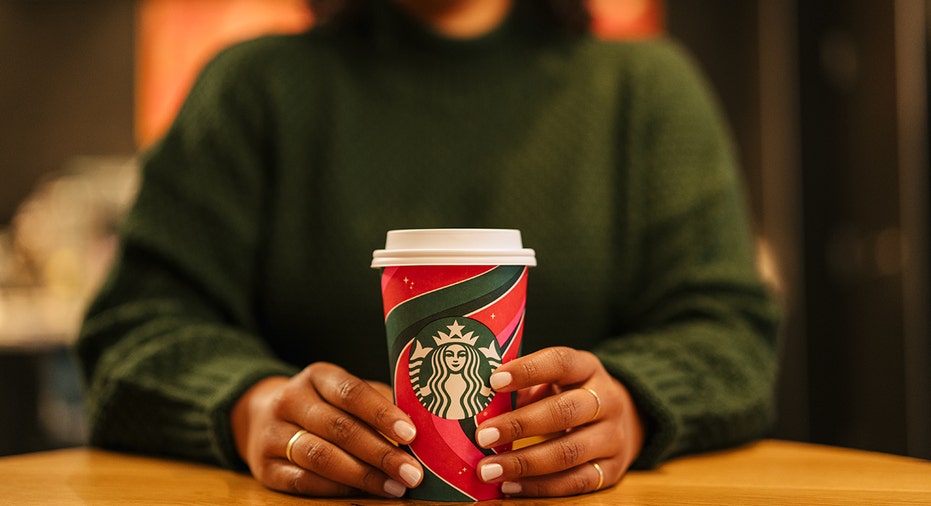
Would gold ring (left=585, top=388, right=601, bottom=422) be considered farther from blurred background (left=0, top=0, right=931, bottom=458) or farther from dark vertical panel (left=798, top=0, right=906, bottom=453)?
dark vertical panel (left=798, top=0, right=906, bottom=453)

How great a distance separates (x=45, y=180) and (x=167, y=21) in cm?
95

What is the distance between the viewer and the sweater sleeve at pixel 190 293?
0.81 m

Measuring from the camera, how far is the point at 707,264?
3.18ft

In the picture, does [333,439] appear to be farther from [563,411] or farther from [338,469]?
[563,411]

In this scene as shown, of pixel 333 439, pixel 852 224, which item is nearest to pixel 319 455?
pixel 333 439

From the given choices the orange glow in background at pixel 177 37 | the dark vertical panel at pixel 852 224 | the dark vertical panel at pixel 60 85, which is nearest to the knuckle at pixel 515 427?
the dark vertical panel at pixel 852 224

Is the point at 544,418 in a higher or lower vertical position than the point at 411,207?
Result: lower

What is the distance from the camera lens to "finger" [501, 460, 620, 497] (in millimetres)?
618

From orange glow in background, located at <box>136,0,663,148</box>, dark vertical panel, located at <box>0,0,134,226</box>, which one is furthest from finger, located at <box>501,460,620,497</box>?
dark vertical panel, located at <box>0,0,134,226</box>

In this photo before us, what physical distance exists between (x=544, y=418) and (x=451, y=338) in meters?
0.09

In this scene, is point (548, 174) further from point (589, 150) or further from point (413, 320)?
point (413, 320)

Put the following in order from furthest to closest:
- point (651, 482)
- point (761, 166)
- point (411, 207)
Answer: point (761, 166) < point (411, 207) < point (651, 482)

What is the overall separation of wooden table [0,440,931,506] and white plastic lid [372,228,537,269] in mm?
171

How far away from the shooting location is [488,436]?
22.9 inches
